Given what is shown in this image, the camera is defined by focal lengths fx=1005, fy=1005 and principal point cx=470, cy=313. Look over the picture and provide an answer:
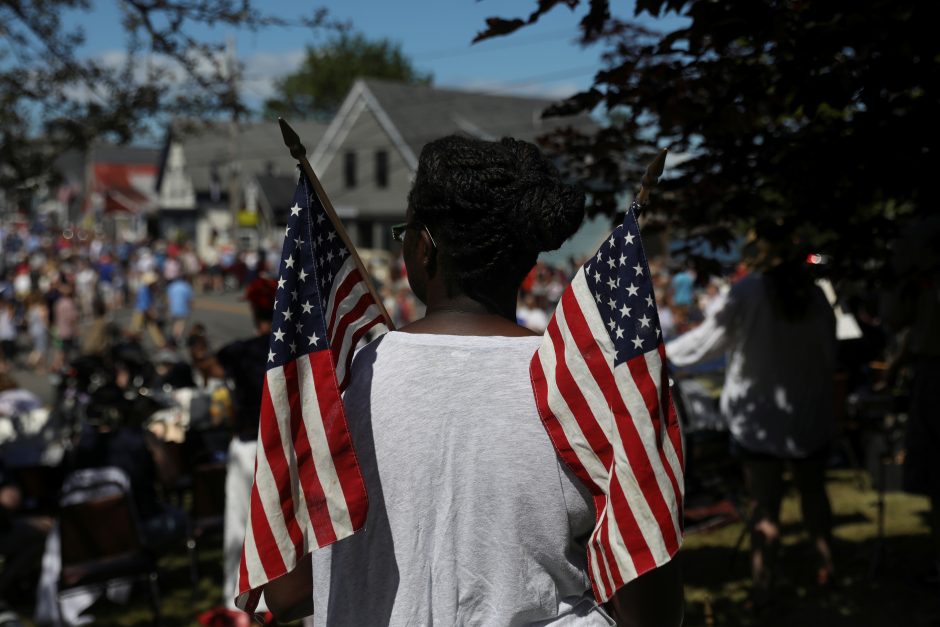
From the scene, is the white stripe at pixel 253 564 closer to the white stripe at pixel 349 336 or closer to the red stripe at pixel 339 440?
the red stripe at pixel 339 440

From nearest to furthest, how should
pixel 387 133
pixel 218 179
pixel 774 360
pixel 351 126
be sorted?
pixel 774 360, pixel 387 133, pixel 351 126, pixel 218 179

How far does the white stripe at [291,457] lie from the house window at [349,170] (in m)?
39.1

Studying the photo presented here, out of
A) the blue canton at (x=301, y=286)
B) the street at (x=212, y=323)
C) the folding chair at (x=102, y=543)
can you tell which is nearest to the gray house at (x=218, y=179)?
the street at (x=212, y=323)

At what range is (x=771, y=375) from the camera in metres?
5.07

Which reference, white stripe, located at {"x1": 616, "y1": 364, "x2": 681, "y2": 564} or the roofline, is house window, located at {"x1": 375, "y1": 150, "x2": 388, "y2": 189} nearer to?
the roofline

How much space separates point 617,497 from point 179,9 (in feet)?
21.0

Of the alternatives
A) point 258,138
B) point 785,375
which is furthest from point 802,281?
point 258,138

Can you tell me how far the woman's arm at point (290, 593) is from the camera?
2.03 meters

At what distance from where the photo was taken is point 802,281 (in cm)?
444

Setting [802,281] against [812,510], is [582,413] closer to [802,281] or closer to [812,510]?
[802,281]

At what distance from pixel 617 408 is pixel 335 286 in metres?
0.69

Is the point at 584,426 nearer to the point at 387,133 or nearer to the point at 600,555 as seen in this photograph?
the point at 600,555

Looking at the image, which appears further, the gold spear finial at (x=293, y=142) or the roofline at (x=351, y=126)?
the roofline at (x=351, y=126)

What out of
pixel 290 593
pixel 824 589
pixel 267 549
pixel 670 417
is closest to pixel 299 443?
pixel 267 549
